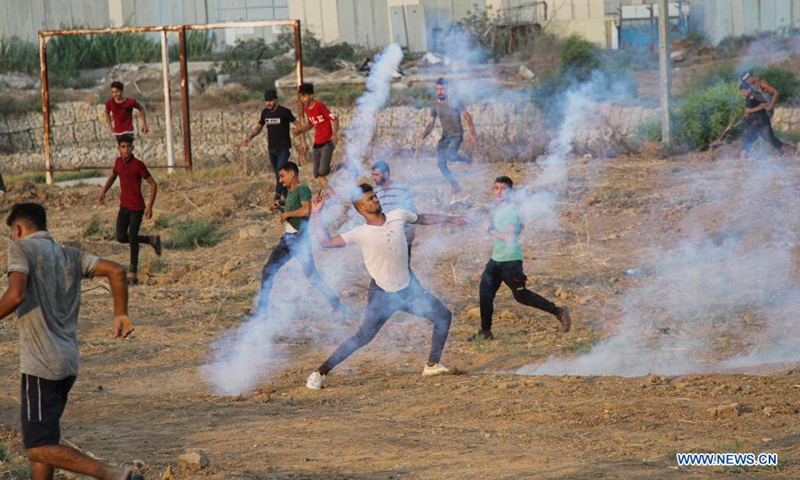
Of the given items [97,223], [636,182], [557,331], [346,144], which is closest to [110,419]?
[557,331]

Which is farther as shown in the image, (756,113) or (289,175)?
(756,113)

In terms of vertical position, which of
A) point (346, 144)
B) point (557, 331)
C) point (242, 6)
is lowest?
point (557, 331)

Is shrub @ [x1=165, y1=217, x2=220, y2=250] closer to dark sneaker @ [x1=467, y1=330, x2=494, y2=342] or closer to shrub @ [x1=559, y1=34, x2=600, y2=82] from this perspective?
dark sneaker @ [x1=467, y1=330, x2=494, y2=342]

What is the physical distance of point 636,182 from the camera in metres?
16.1

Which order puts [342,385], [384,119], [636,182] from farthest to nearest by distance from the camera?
[384,119]
[636,182]
[342,385]

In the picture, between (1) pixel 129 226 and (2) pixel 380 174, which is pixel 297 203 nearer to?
(2) pixel 380 174

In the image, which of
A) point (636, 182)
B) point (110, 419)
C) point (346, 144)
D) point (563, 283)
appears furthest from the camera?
point (346, 144)

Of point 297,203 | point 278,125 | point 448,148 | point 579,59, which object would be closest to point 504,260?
point 297,203

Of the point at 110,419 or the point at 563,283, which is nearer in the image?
the point at 110,419

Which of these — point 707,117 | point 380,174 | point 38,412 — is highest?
point 707,117

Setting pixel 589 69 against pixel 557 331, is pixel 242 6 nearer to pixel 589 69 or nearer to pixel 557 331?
pixel 589 69

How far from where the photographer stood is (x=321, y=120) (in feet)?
45.7

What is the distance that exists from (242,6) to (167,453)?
1101 inches

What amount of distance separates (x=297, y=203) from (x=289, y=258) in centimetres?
53
